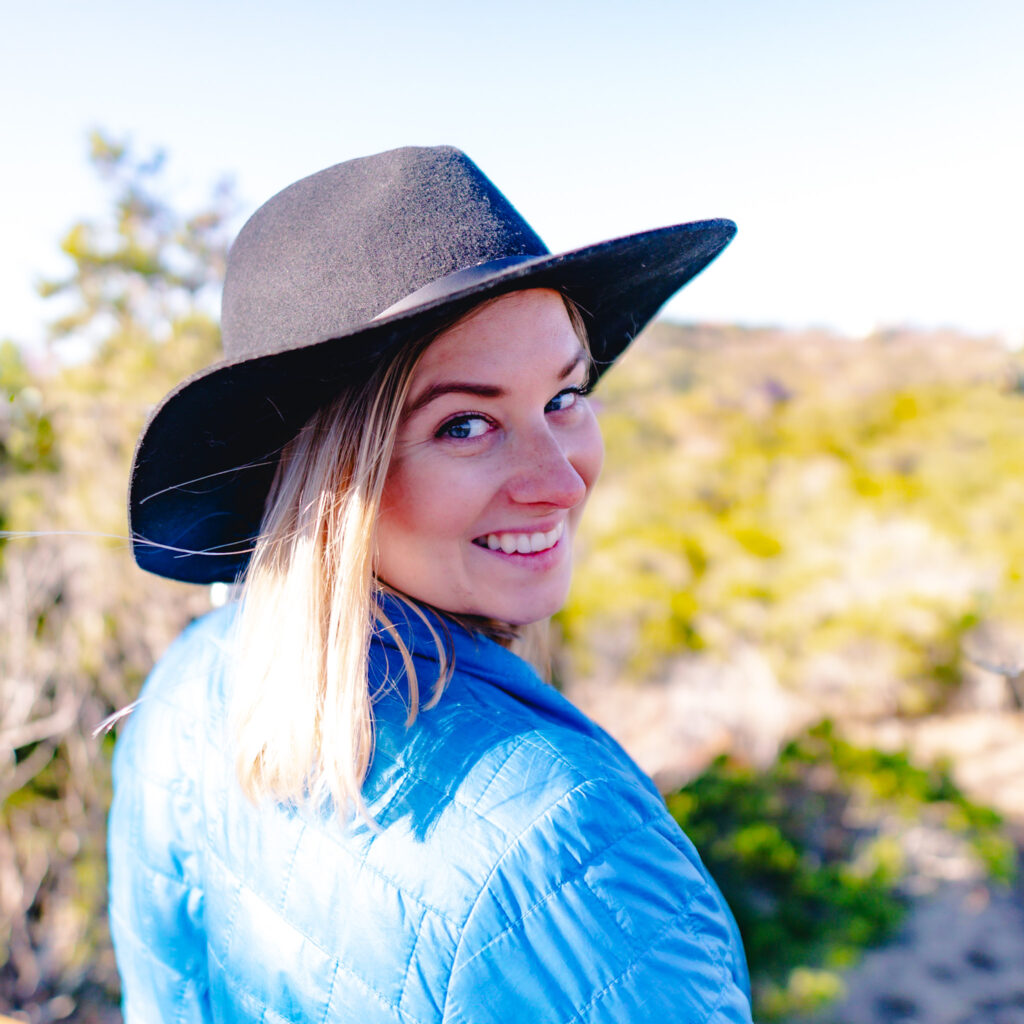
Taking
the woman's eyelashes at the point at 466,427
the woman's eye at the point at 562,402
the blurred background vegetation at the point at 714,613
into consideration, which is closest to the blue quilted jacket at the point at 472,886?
the woman's eyelashes at the point at 466,427

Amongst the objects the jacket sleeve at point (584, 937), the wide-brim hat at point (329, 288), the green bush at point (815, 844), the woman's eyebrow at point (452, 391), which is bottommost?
the green bush at point (815, 844)

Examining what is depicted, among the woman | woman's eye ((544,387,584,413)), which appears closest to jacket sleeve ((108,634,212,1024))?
the woman

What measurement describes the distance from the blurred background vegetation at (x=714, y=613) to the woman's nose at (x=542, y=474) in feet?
8.30

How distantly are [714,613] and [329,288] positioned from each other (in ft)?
13.5

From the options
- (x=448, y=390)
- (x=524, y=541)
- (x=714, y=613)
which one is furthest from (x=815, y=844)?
(x=448, y=390)

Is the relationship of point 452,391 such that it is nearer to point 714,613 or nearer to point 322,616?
point 322,616

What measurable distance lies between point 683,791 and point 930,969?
150 cm

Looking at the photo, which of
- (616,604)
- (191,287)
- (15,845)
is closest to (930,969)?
(616,604)

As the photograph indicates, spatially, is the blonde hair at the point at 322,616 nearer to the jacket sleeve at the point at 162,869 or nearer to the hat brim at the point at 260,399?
the hat brim at the point at 260,399

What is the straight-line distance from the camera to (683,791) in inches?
158

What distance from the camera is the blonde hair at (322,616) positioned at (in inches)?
31.6

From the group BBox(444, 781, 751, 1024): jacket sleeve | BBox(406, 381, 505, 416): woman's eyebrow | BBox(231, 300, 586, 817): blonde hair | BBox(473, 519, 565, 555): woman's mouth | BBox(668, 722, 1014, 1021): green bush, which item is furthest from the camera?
BBox(668, 722, 1014, 1021): green bush

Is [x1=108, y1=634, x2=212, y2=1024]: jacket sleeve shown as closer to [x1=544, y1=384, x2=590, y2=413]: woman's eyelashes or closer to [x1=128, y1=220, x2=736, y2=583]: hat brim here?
[x1=128, y1=220, x2=736, y2=583]: hat brim

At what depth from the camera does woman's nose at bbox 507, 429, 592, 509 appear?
0.99 m
